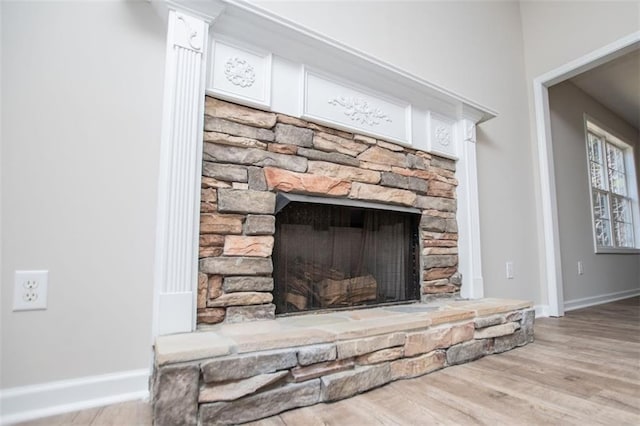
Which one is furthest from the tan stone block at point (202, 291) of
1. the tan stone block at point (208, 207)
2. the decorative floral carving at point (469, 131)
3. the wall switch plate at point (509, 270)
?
the wall switch plate at point (509, 270)

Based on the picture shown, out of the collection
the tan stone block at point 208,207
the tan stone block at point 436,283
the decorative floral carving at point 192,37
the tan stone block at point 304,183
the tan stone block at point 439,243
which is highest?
the decorative floral carving at point 192,37

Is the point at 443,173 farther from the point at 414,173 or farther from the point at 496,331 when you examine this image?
the point at 496,331

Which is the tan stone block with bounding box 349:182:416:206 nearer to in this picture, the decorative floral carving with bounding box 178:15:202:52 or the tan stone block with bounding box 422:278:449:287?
the tan stone block with bounding box 422:278:449:287

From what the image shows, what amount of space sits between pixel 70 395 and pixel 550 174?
3171mm

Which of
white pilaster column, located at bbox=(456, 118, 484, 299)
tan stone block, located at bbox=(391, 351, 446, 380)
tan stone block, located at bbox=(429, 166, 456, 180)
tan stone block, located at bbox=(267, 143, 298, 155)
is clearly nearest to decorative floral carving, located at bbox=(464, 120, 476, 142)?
white pilaster column, located at bbox=(456, 118, 484, 299)

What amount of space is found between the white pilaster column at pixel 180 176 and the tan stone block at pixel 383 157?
2.75ft

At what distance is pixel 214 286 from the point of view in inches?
49.9

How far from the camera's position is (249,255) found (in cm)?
Result: 133

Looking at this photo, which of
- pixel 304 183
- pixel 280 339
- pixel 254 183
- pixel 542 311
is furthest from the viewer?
pixel 542 311

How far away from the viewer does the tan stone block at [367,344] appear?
1.13 meters

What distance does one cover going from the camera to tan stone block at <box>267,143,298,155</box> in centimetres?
145

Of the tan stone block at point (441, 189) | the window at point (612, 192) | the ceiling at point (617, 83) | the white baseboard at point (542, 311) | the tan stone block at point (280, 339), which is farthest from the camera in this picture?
the window at point (612, 192)

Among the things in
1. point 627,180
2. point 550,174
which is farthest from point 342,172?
point 627,180

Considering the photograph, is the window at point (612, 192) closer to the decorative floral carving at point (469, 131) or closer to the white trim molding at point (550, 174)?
the white trim molding at point (550, 174)
